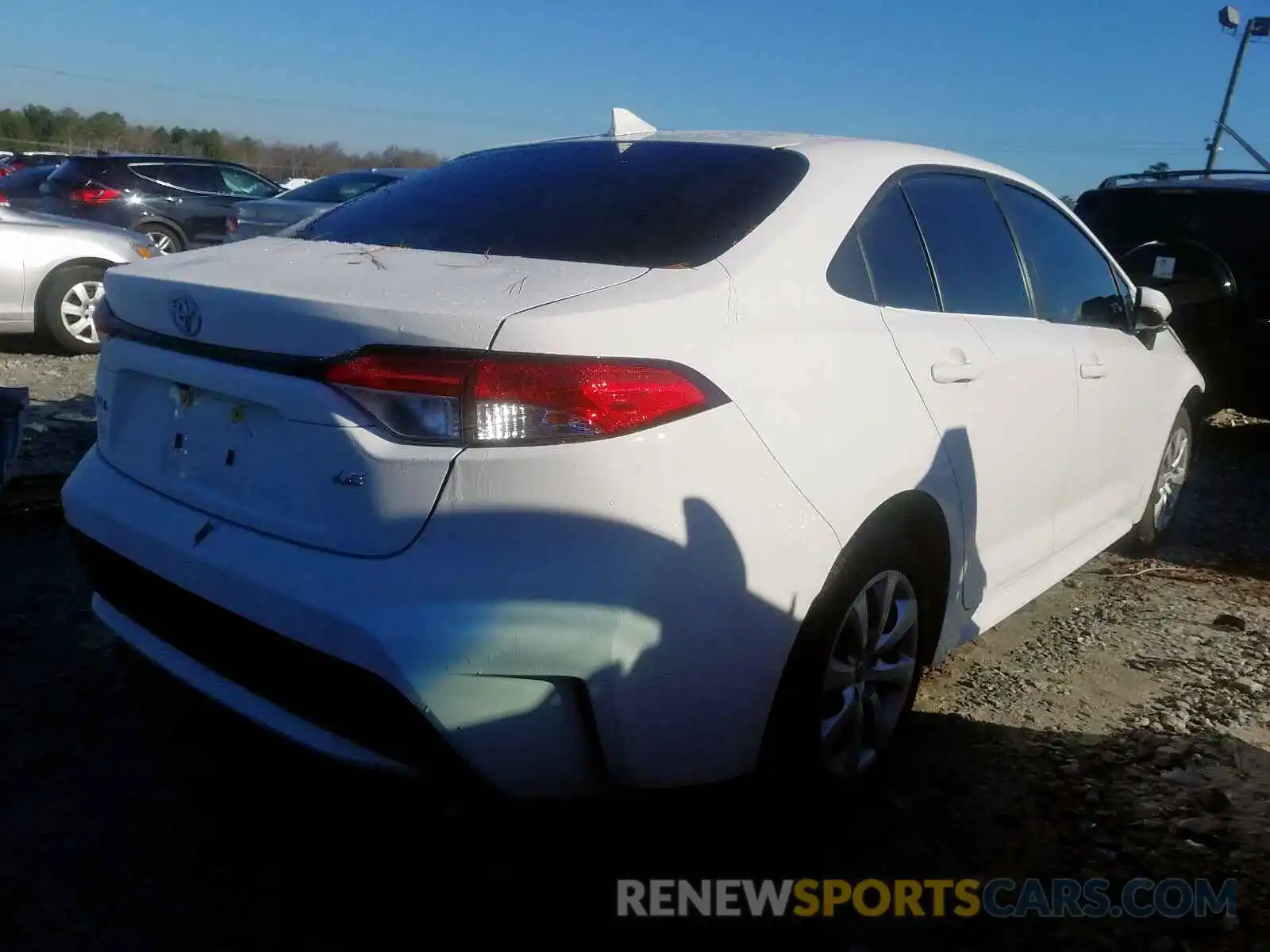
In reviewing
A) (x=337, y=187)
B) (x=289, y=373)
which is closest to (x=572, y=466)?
(x=289, y=373)

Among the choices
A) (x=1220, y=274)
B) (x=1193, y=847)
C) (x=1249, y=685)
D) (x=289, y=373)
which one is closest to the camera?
(x=289, y=373)

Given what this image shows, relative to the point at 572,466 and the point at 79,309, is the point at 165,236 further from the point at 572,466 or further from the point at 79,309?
the point at 572,466

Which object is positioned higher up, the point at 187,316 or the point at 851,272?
the point at 851,272

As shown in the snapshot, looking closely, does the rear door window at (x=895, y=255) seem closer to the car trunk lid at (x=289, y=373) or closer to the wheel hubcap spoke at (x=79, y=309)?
the car trunk lid at (x=289, y=373)

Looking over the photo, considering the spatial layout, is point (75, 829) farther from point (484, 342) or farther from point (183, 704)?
point (484, 342)

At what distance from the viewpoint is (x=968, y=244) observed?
3.07 m

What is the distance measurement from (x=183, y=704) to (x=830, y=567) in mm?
→ 1830

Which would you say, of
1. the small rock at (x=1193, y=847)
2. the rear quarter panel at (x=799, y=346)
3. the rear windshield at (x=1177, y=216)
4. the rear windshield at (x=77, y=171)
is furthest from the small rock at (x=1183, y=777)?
the rear windshield at (x=77, y=171)

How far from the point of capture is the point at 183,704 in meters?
2.93

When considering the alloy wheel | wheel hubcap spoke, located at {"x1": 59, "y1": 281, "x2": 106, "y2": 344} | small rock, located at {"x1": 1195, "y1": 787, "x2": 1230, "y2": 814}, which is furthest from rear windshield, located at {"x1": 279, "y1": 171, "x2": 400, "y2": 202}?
small rock, located at {"x1": 1195, "y1": 787, "x2": 1230, "y2": 814}

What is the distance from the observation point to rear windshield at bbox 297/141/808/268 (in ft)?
7.66

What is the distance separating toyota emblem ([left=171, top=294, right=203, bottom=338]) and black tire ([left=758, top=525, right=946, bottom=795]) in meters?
1.36

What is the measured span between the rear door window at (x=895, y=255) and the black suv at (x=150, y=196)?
11.1 metres

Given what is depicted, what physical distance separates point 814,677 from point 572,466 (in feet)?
2.55
